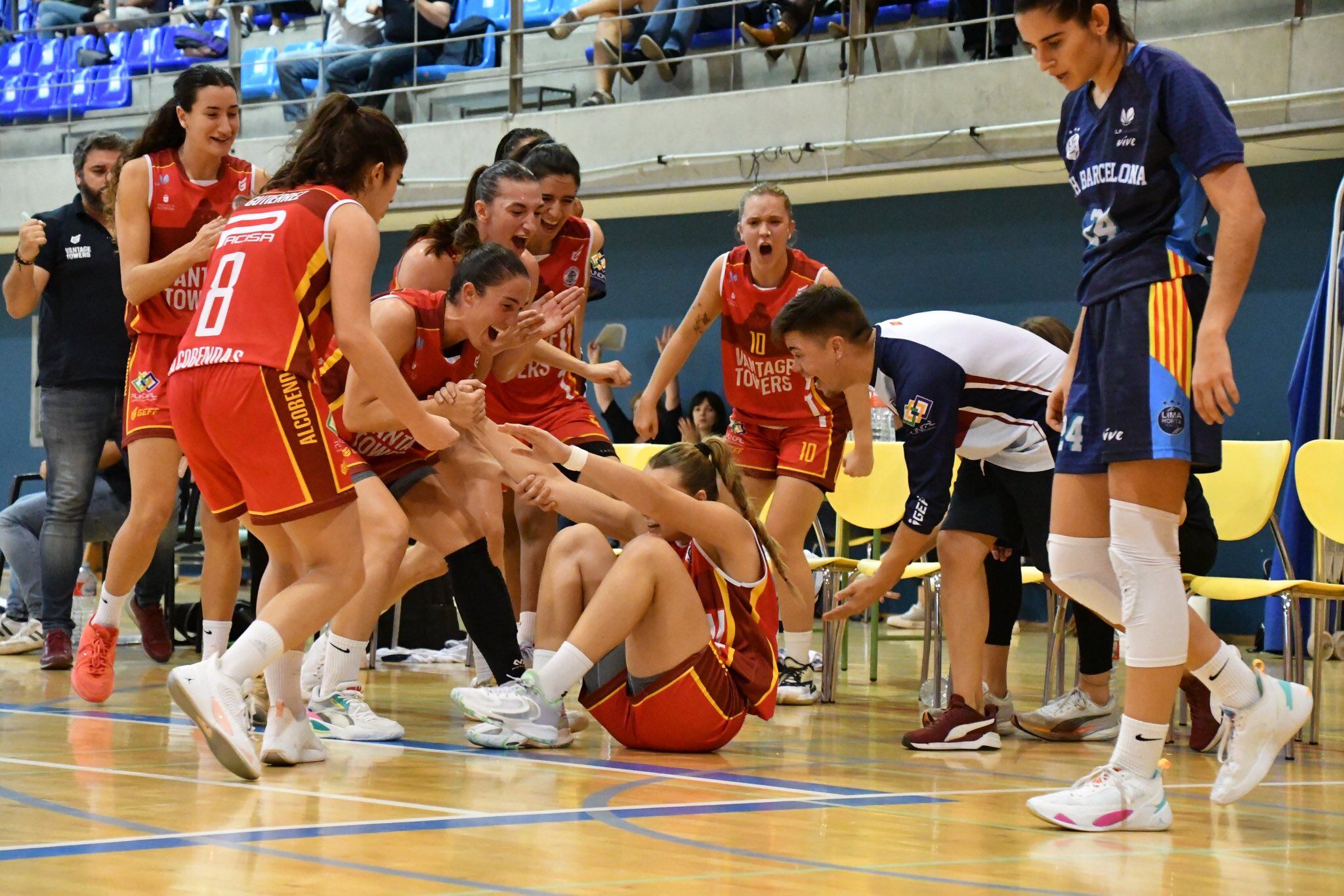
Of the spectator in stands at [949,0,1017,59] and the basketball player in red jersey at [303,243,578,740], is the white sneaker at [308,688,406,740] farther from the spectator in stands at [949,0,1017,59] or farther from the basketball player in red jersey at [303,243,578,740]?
the spectator in stands at [949,0,1017,59]

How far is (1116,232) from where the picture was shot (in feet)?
10.1

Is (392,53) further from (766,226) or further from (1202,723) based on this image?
(1202,723)

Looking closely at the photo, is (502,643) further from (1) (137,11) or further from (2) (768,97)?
(1) (137,11)

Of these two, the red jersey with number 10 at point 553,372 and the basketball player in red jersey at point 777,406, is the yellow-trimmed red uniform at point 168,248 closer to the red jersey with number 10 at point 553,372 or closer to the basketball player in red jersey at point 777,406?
the red jersey with number 10 at point 553,372

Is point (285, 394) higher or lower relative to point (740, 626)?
higher

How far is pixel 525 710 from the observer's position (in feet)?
13.0

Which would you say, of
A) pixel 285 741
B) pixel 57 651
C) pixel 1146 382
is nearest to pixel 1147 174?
pixel 1146 382

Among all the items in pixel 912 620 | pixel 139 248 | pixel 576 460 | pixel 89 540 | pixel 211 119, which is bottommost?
pixel 912 620

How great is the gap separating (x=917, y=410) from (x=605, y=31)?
7.65 meters

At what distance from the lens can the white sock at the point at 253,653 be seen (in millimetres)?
3184

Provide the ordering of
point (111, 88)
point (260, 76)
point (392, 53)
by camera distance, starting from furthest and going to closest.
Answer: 1. point (111, 88)
2. point (260, 76)
3. point (392, 53)

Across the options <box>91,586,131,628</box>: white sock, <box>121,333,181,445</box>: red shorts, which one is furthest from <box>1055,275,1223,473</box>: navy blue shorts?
<box>91,586,131,628</box>: white sock

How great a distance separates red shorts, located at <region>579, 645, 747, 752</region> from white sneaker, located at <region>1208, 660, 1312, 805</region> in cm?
126

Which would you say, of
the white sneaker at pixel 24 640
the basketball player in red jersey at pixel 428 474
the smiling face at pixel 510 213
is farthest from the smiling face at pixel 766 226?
the white sneaker at pixel 24 640
